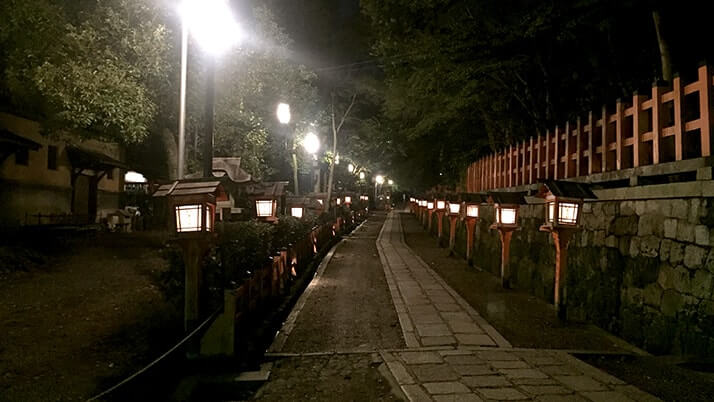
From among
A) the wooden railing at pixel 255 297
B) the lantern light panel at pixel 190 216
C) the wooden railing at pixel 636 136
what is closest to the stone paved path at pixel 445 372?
the wooden railing at pixel 255 297

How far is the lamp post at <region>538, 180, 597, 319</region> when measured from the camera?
8.72 metres

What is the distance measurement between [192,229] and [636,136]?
774 cm

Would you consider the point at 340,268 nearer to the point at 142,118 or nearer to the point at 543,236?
the point at 543,236

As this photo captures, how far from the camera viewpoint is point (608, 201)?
9242mm

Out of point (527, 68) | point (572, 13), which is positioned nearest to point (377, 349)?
point (572, 13)

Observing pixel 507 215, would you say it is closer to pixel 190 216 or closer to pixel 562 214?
pixel 562 214

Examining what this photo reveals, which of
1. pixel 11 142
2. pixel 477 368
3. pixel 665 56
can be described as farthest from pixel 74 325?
pixel 665 56

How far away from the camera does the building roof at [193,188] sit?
6.33 metres

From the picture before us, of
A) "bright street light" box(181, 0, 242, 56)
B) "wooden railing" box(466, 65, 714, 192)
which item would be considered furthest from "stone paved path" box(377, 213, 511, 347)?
"bright street light" box(181, 0, 242, 56)

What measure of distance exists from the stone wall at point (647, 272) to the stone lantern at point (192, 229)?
6.94 m

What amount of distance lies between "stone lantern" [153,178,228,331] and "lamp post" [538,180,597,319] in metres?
6.26

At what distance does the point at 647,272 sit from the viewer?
7.70 meters

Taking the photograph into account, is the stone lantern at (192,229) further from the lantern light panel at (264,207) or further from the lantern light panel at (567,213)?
the lantern light panel at (264,207)

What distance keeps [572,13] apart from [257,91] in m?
13.2
